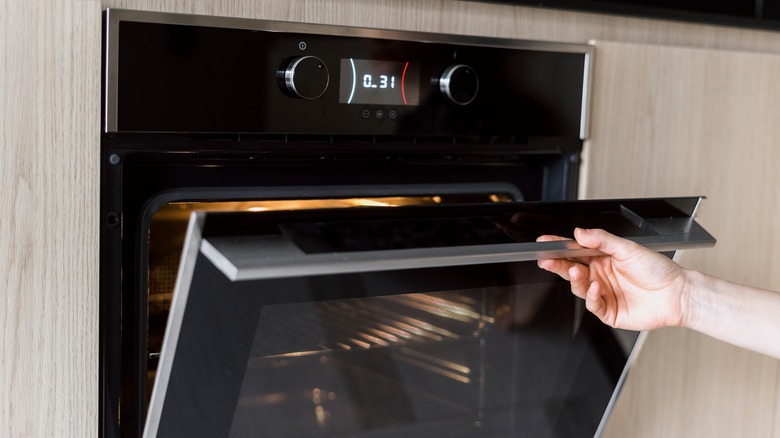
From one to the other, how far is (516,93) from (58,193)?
45 cm

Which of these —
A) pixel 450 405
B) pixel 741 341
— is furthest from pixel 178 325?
pixel 741 341

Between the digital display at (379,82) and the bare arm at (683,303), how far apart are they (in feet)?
0.72

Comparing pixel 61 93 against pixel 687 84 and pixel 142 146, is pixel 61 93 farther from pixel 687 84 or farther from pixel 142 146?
pixel 687 84

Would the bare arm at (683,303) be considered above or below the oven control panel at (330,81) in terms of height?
below

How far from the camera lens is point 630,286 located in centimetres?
83

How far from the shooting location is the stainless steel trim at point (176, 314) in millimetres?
561

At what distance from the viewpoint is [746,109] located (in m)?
1.05

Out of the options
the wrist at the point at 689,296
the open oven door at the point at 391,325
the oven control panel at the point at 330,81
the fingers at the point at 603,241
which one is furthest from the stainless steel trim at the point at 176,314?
the wrist at the point at 689,296

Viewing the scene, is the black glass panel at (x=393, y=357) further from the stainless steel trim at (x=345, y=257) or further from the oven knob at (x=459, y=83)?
the oven knob at (x=459, y=83)

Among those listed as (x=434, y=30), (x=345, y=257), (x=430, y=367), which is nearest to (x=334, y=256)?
(x=345, y=257)

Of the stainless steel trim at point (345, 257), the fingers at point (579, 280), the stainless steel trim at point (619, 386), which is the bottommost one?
the stainless steel trim at point (619, 386)

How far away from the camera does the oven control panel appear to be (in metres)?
0.68

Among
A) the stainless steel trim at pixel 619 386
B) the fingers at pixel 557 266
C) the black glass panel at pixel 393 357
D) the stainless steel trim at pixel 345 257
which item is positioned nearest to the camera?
the stainless steel trim at pixel 345 257

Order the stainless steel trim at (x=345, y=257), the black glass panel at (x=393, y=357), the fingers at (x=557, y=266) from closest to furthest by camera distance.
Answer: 1. the stainless steel trim at (x=345, y=257)
2. the black glass panel at (x=393, y=357)
3. the fingers at (x=557, y=266)
